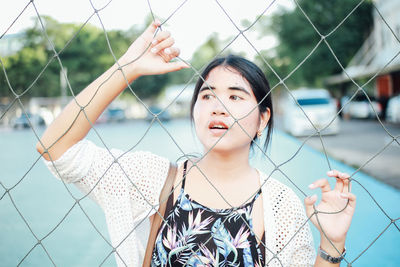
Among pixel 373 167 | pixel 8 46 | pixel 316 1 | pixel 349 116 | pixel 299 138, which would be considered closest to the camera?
Answer: pixel 373 167

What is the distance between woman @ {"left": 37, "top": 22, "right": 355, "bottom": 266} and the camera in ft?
2.89

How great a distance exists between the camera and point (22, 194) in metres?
4.04

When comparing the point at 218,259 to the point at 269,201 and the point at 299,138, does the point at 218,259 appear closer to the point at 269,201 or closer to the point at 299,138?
the point at 269,201

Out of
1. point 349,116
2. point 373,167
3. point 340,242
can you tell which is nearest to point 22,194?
point 340,242

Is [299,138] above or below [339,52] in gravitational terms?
below

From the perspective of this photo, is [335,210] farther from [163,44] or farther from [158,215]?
[163,44]

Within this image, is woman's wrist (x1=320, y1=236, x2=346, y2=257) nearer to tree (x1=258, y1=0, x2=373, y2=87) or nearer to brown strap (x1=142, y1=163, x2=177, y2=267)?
brown strap (x1=142, y1=163, x2=177, y2=267)

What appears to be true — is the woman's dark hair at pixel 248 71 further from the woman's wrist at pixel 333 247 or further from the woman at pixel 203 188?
the woman's wrist at pixel 333 247

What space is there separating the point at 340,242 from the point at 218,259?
0.31 metres

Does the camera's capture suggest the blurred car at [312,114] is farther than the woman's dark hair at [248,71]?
Yes

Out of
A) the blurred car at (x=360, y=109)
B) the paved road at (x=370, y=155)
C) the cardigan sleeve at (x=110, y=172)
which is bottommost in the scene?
the cardigan sleeve at (x=110, y=172)

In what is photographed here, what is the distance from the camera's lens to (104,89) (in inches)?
35.3

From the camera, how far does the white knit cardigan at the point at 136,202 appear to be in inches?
36.7

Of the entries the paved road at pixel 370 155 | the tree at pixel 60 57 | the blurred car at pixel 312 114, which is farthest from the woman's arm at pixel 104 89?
the tree at pixel 60 57
